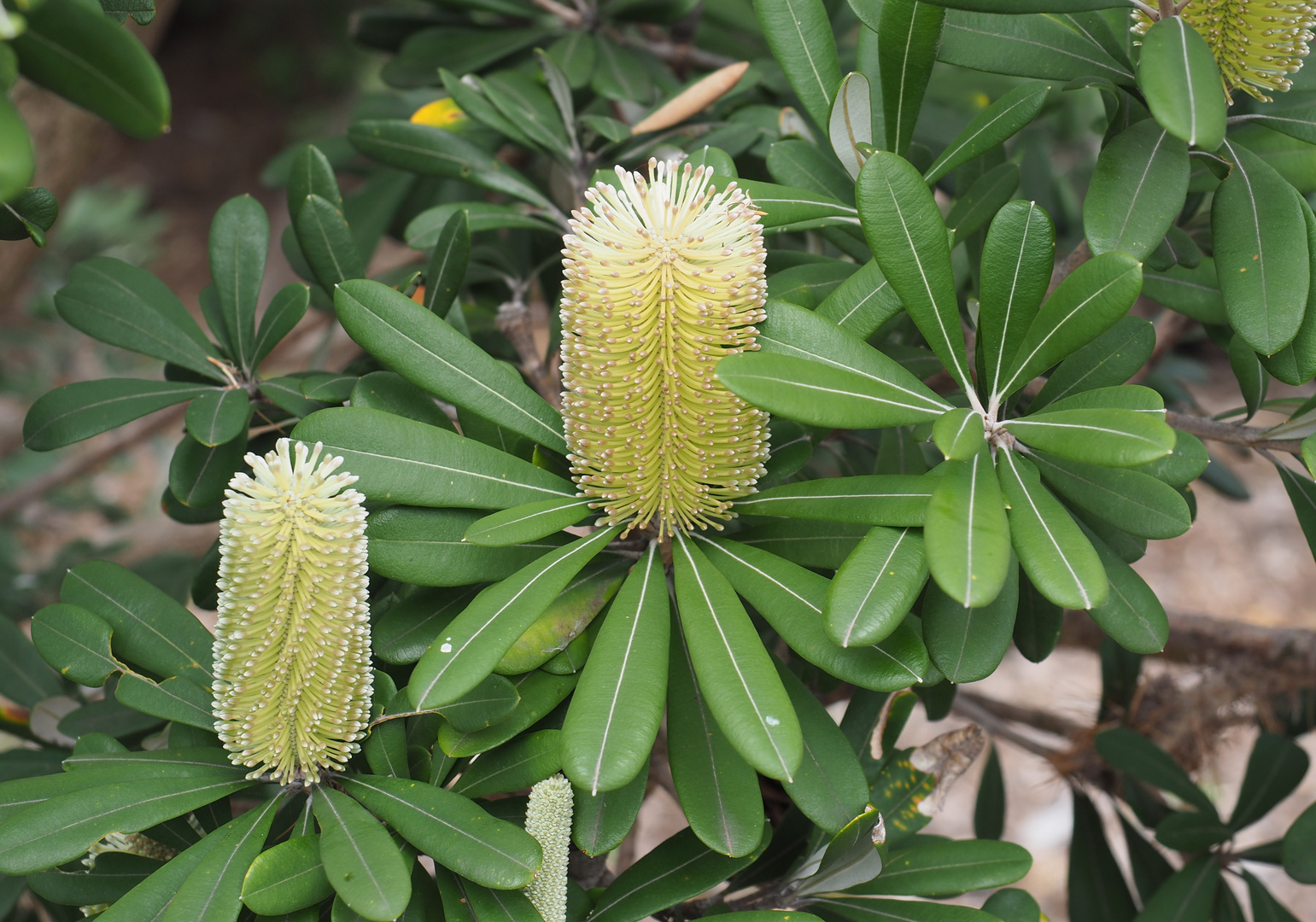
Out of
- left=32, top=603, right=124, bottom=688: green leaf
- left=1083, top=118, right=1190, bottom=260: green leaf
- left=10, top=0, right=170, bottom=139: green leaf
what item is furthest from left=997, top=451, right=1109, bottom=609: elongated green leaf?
left=32, top=603, right=124, bottom=688: green leaf

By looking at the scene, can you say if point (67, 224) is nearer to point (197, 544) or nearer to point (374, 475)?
point (197, 544)

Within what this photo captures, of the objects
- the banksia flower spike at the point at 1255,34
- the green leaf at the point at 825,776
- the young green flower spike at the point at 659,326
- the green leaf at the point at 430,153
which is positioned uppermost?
the green leaf at the point at 430,153

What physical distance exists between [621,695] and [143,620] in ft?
1.24

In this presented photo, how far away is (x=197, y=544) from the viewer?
222 cm

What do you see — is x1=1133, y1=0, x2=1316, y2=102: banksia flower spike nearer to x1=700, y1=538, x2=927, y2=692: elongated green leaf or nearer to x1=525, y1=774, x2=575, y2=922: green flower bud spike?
x1=700, y1=538, x2=927, y2=692: elongated green leaf

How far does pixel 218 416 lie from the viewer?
709mm

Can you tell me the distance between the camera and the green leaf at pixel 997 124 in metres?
0.61

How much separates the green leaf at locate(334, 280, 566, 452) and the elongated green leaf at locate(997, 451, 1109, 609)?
11.9 inches

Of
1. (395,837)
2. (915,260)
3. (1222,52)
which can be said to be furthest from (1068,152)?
(395,837)

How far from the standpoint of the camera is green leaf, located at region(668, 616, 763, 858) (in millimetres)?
551

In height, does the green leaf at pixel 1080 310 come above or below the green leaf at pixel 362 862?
above

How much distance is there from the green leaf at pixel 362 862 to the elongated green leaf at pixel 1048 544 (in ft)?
1.29

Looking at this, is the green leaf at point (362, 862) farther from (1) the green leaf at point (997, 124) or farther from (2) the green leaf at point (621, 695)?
(1) the green leaf at point (997, 124)

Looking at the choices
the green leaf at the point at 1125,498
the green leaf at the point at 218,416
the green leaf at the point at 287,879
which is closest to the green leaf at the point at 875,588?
the green leaf at the point at 1125,498
